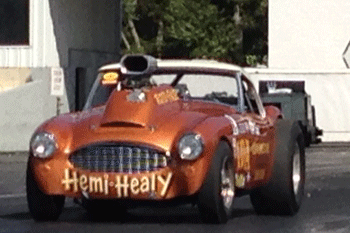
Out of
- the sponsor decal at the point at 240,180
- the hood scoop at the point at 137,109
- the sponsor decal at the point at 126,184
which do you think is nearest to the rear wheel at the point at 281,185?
the sponsor decal at the point at 240,180

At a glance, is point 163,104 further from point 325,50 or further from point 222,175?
point 325,50

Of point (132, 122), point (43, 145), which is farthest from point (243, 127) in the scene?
point (43, 145)

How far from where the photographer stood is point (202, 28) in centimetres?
7062

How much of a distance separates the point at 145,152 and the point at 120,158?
226mm

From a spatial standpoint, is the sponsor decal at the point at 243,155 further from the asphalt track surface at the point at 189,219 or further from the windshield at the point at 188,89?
the windshield at the point at 188,89

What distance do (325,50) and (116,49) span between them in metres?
8.03

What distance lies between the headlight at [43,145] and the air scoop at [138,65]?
3.61 ft

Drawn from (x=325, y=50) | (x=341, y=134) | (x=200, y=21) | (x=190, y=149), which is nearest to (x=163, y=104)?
(x=190, y=149)

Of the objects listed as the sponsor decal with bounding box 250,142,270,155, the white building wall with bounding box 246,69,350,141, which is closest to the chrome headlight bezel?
the sponsor decal with bounding box 250,142,270,155

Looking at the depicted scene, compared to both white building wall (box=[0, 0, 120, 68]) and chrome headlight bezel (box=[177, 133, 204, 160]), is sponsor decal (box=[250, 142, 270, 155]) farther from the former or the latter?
white building wall (box=[0, 0, 120, 68])

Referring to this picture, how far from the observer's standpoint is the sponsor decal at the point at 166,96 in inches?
478

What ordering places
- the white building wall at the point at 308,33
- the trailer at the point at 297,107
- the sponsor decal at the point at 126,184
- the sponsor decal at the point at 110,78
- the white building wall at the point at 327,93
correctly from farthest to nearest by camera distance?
the white building wall at the point at 308,33 → the white building wall at the point at 327,93 → the trailer at the point at 297,107 → the sponsor decal at the point at 110,78 → the sponsor decal at the point at 126,184

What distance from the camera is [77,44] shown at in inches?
1731

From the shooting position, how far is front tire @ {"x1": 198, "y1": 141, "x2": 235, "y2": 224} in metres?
11.7
